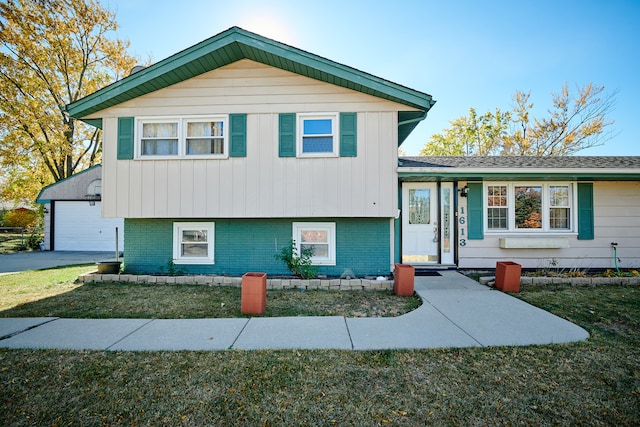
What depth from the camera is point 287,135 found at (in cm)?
705

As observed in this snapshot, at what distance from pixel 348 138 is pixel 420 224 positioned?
10.8 ft

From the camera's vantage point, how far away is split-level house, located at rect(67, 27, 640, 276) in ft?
22.8

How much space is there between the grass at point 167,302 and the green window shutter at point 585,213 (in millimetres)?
6102

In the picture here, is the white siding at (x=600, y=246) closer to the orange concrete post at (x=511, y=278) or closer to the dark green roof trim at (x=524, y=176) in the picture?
the dark green roof trim at (x=524, y=176)

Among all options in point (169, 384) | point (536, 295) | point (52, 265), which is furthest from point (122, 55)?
point (536, 295)

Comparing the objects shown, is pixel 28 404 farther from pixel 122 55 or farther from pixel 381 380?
pixel 122 55

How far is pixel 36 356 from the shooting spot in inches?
132

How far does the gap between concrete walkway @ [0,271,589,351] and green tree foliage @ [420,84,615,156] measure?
70.3 feet

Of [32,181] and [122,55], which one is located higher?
[122,55]

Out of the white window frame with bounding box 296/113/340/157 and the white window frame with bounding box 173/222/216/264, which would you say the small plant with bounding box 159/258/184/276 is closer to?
the white window frame with bounding box 173/222/216/264

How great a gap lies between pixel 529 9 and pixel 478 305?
40.1ft

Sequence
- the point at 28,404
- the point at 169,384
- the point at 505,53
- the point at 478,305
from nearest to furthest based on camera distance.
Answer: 1. the point at 28,404
2. the point at 169,384
3. the point at 478,305
4. the point at 505,53

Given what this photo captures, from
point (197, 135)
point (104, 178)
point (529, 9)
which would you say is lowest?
point (104, 178)

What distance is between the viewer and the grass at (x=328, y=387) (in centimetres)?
240
